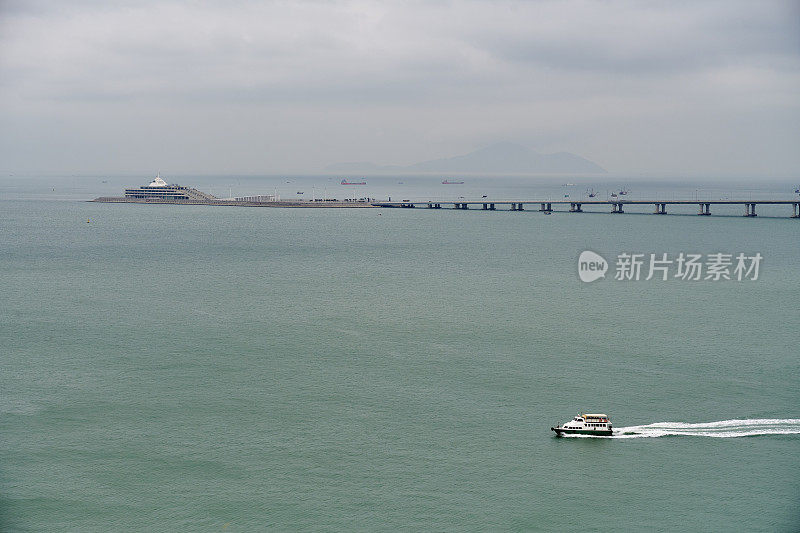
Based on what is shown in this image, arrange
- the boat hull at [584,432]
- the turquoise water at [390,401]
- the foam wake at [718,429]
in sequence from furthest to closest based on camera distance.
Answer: the foam wake at [718,429], the boat hull at [584,432], the turquoise water at [390,401]

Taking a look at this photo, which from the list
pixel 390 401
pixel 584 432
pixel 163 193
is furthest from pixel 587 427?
pixel 163 193

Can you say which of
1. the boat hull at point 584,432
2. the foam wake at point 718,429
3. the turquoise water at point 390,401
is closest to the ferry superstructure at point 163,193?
the turquoise water at point 390,401

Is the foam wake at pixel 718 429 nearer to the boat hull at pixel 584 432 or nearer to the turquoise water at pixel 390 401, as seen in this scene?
the turquoise water at pixel 390 401

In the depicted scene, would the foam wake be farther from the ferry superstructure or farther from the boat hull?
the ferry superstructure

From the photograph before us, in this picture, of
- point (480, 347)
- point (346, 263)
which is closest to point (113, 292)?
point (346, 263)

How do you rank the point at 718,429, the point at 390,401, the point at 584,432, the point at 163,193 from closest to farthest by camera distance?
the point at 584,432 → the point at 718,429 → the point at 390,401 → the point at 163,193

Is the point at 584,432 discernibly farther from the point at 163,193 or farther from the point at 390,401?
the point at 163,193

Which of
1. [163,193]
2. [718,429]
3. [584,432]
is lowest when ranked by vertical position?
[584,432]
